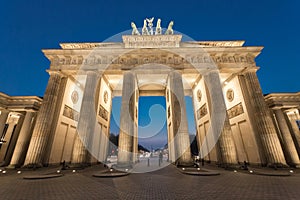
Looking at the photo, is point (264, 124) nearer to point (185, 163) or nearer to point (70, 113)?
point (185, 163)

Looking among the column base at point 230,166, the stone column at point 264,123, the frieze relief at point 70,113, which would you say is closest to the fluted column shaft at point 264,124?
the stone column at point 264,123

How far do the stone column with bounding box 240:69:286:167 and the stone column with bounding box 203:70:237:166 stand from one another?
11.2 feet

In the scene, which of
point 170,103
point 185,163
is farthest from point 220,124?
point 170,103

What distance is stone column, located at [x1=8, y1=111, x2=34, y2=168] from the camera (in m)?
13.0

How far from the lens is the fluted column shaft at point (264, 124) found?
12.4 meters

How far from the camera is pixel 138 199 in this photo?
15.8ft

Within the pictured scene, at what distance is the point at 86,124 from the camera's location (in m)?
13.7

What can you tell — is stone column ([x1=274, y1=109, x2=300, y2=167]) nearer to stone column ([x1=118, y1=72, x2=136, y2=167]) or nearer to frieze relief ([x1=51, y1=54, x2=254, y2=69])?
frieze relief ([x1=51, y1=54, x2=254, y2=69])

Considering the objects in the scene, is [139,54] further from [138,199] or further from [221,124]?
[138,199]

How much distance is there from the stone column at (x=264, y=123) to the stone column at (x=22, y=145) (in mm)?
24391

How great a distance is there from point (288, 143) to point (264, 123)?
10.6 ft

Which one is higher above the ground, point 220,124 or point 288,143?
point 220,124

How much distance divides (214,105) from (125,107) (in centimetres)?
983

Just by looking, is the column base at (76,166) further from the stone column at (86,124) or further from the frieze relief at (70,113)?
the frieze relief at (70,113)
